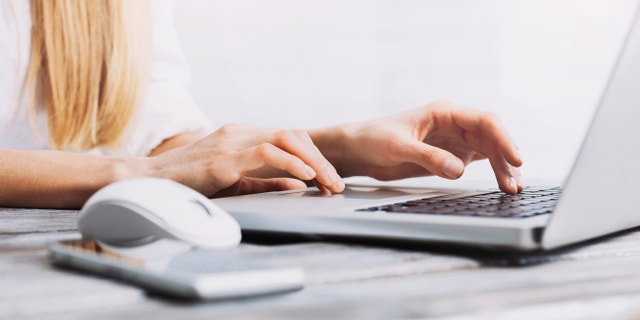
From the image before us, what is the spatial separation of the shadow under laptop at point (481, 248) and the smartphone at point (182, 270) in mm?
135

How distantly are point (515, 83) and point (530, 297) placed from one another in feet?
9.79

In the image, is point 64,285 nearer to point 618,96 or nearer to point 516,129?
point 618,96

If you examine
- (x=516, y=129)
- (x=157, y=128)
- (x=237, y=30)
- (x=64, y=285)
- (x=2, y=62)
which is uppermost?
(x=64, y=285)

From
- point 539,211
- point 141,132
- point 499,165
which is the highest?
point 539,211

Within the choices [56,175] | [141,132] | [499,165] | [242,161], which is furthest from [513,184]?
[141,132]

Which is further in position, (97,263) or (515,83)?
(515,83)

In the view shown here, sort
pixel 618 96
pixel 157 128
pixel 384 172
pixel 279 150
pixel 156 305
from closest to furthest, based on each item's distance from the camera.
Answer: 1. pixel 156 305
2. pixel 618 96
3. pixel 279 150
4. pixel 384 172
5. pixel 157 128

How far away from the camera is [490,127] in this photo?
940mm

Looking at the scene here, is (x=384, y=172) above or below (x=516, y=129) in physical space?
above

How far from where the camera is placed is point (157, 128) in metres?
1.59

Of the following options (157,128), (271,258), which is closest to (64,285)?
(271,258)

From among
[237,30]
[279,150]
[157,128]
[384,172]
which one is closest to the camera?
[279,150]

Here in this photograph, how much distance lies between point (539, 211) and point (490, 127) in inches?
13.7

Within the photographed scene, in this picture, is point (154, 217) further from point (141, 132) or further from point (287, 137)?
point (141, 132)
